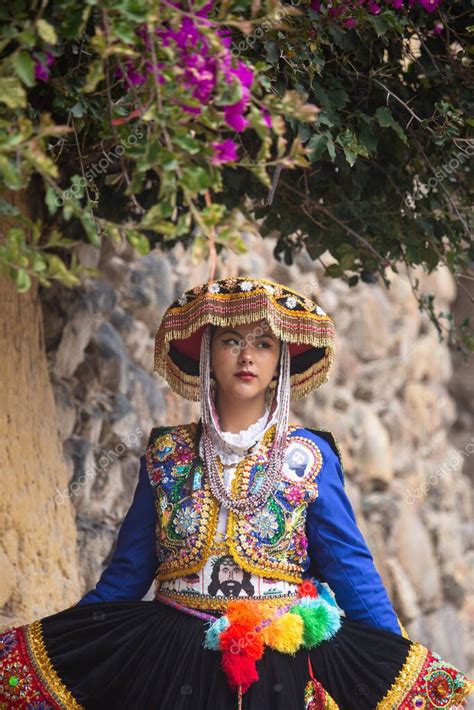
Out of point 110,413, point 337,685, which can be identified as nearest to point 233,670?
point 337,685

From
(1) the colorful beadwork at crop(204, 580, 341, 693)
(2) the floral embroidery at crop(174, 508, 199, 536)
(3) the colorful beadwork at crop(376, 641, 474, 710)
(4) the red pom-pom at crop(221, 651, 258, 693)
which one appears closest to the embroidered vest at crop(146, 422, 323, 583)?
(2) the floral embroidery at crop(174, 508, 199, 536)

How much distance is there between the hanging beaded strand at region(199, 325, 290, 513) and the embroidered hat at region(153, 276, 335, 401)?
2.9 inches

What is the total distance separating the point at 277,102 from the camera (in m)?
1.98

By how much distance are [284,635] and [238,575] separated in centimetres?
21

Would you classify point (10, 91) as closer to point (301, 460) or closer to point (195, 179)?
point (195, 179)

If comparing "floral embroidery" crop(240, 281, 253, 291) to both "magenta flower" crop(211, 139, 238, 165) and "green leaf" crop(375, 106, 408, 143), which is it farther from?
"magenta flower" crop(211, 139, 238, 165)

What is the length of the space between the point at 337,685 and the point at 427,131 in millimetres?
1582

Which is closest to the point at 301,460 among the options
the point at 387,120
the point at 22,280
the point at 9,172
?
the point at 387,120

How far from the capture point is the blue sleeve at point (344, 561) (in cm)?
264

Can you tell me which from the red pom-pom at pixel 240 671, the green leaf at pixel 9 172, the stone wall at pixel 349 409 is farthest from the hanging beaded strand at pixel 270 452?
the stone wall at pixel 349 409

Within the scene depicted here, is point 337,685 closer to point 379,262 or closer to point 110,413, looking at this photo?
point 379,262

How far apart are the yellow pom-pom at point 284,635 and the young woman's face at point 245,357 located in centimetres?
60

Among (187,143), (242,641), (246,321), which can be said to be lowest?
(242,641)

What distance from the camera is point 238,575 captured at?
2617 millimetres
